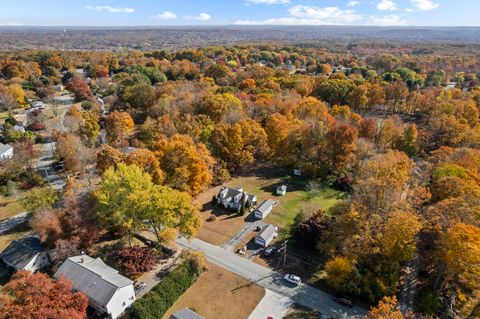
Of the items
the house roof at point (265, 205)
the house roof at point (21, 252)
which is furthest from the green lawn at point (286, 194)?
the house roof at point (21, 252)

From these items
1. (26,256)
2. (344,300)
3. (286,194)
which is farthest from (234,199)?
(26,256)

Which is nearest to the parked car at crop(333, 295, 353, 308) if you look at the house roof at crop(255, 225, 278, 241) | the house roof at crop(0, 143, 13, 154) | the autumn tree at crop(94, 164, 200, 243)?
the house roof at crop(255, 225, 278, 241)

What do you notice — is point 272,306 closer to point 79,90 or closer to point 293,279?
point 293,279

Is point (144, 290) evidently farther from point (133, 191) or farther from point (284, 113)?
point (284, 113)

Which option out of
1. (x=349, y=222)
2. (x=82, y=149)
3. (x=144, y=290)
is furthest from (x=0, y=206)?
(x=349, y=222)

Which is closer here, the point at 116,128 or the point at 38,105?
the point at 116,128

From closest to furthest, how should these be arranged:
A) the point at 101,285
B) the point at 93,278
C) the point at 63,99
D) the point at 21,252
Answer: the point at 101,285
the point at 93,278
the point at 21,252
the point at 63,99

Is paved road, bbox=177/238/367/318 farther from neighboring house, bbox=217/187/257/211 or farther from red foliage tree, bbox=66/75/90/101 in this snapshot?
red foliage tree, bbox=66/75/90/101
